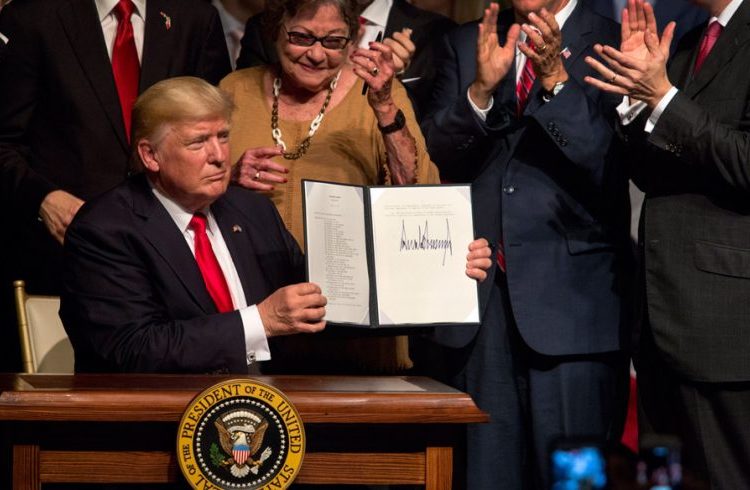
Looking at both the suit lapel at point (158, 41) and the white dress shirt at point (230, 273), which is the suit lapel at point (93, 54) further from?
the white dress shirt at point (230, 273)

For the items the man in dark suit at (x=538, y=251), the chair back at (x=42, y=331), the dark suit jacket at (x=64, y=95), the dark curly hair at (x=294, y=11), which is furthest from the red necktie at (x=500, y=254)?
the chair back at (x=42, y=331)

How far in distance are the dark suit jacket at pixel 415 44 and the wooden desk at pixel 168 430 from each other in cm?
171

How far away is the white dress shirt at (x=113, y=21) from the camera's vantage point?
3967mm

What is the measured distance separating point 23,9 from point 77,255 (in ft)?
4.06

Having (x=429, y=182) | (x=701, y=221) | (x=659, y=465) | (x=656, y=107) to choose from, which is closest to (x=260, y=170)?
(x=429, y=182)

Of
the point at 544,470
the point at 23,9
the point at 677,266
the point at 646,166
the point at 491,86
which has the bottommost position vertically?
the point at 544,470

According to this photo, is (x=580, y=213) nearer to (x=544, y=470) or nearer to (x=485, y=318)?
(x=485, y=318)

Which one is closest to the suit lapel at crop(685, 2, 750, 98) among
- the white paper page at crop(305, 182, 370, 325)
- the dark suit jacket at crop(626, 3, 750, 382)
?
the dark suit jacket at crop(626, 3, 750, 382)

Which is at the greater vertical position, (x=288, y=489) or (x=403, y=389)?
(x=403, y=389)

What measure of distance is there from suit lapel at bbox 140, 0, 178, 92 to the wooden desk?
160 cm

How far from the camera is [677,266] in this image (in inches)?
129

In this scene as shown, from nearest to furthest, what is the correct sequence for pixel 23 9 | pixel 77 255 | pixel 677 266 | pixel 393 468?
pixel 393 468
pixel 77 255
pixel 677 266
pixel 23 9

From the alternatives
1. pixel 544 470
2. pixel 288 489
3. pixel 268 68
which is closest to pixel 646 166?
pixel 544 470

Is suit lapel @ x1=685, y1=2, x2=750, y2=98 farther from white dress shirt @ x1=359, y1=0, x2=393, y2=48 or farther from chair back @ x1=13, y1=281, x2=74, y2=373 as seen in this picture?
chair back @ x1=13, y1=281, x2=74, y2=373
